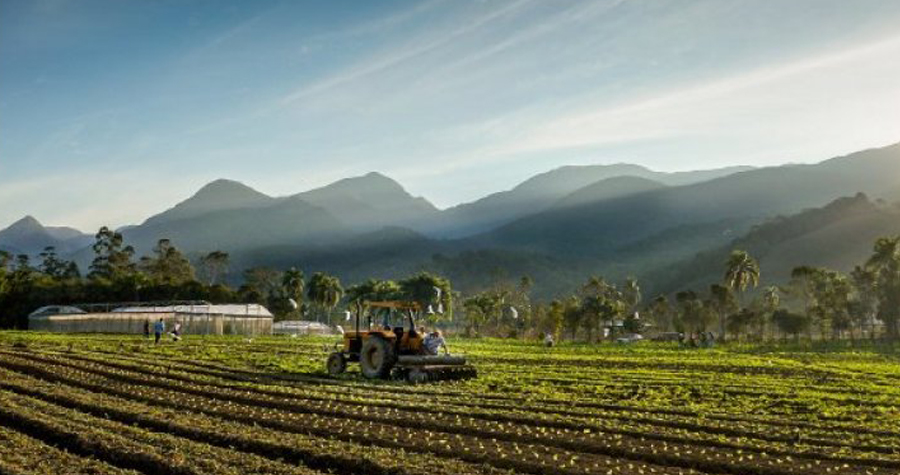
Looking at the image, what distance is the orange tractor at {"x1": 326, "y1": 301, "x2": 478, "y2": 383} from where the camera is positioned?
2858cm

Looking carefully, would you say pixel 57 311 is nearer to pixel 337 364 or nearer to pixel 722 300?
pixel 337 364

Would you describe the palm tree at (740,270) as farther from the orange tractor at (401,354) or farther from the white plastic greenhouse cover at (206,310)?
the orange tractor at (401,354)

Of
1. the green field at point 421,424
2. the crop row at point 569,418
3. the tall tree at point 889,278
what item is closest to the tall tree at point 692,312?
the tall tree at point 889,278

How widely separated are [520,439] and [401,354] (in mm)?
12901

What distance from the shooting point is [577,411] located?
853 inches

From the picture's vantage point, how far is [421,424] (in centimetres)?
1881

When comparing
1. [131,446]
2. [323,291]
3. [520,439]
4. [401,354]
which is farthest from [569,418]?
[323,291]

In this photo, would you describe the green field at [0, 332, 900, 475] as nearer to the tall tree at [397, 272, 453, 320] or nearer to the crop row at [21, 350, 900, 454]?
→ the crop row at [21, 350, 900, 454]

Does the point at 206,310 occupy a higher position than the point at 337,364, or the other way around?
the point at 206,310

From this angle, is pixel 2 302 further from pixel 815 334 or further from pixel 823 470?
pixel 815 334

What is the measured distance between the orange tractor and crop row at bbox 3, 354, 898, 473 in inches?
295

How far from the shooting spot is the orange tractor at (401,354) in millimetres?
28578

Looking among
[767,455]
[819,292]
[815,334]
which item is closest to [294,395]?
[767,455]

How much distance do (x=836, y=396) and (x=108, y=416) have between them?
24.4 meters
